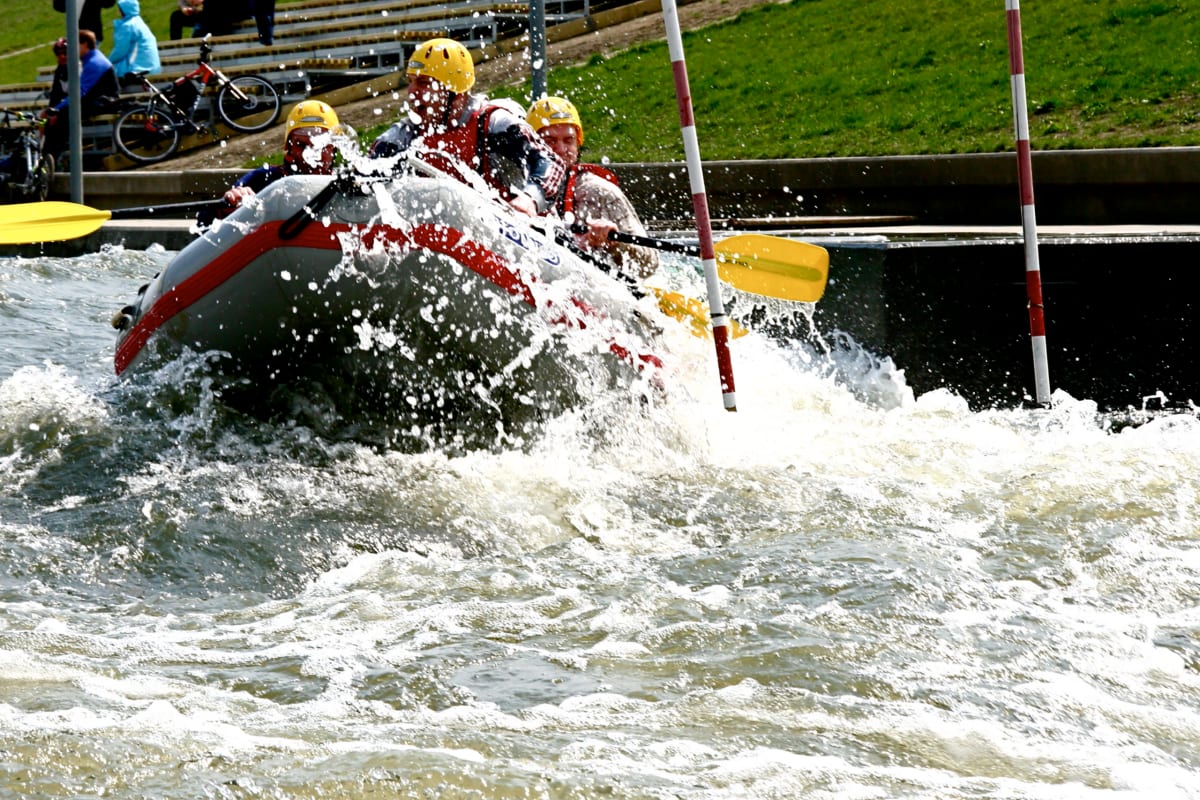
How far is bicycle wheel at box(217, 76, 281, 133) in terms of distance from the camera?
18.3 m

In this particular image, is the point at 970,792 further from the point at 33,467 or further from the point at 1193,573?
the point at 33,467

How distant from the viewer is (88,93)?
1720 cm

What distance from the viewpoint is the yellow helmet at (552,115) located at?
8.03 m

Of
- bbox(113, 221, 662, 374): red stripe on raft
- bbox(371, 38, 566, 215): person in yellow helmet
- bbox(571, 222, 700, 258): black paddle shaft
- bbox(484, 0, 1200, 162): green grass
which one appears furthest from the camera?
bbox(484, 0, 1200, 162): green grass

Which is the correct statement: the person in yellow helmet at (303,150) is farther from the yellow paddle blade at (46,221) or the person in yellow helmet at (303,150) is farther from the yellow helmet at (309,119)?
the yellow paddle blade at (46,221)

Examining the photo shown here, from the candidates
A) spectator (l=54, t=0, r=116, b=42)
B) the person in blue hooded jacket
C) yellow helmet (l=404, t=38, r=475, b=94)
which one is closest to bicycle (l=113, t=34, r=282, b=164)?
the person in blue hooded jacket

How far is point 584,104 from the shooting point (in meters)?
16.5

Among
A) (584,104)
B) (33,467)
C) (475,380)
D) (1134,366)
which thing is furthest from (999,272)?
(584,104)

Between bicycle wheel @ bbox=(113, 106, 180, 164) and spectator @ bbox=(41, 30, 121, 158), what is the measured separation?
1.03ft

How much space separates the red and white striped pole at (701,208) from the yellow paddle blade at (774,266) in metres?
0.56

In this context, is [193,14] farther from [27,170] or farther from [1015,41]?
[1015,41]

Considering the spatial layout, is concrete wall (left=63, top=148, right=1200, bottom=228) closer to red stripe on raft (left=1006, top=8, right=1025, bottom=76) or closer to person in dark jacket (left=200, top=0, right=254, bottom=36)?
red stripe on raft (left=1006, top=8, right=1025, bottom=76)

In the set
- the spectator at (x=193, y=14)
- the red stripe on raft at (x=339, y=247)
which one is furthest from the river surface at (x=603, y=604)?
the spectator at (x=193, y=14)

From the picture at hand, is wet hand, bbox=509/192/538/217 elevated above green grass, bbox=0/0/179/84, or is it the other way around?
green grass, bbox=0/0/179/84
